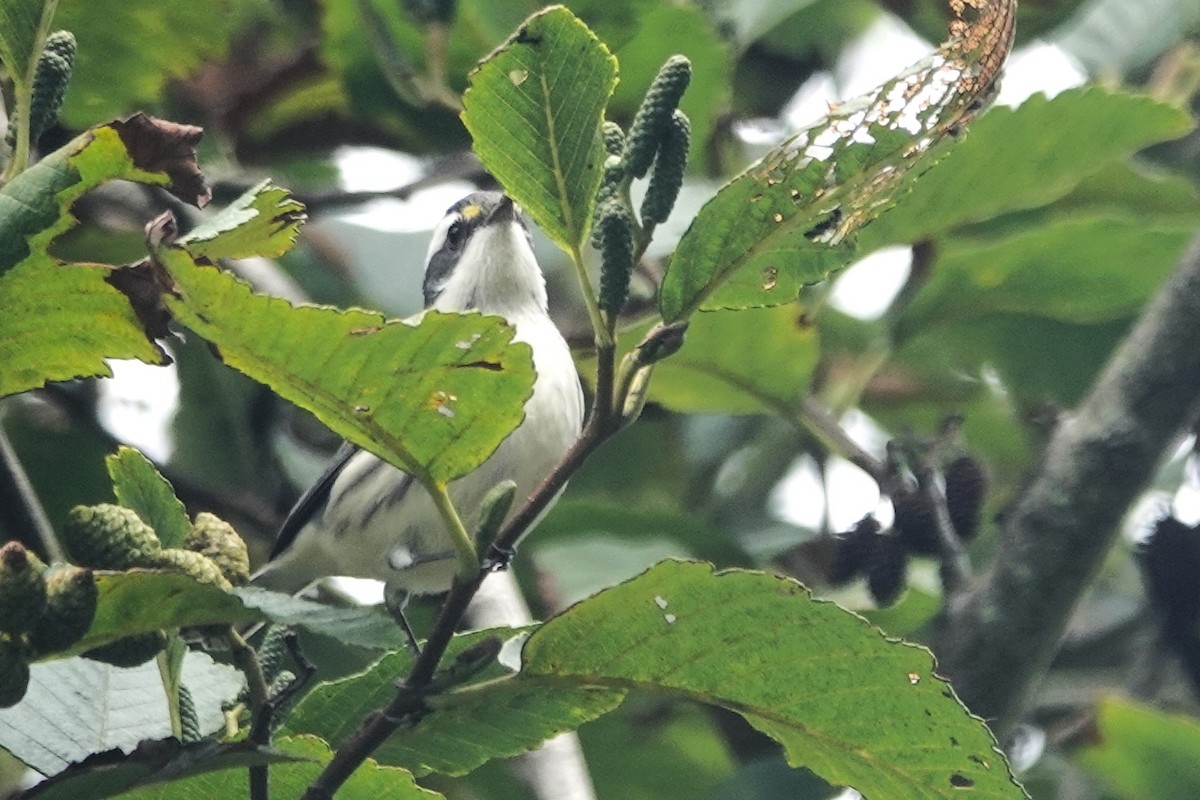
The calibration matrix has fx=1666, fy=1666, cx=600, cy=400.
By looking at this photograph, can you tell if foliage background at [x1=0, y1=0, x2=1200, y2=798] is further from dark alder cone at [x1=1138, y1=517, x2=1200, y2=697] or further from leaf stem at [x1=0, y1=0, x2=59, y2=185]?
leaf stem at [x1=0, y1=0, x2=59, y2=185]

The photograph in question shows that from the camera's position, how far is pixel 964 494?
305 centimetres

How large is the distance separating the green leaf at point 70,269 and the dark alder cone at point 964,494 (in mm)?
1886

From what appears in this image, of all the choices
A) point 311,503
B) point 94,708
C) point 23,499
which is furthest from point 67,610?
point 311,503

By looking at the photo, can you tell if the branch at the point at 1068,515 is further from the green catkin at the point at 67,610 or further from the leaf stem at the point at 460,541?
the green catkin at the point at 67,610

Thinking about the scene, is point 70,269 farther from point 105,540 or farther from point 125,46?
point 125,46

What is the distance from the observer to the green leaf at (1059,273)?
11.1 ft

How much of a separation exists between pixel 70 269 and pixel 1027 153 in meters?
2.24

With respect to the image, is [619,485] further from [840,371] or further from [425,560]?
[425,560]

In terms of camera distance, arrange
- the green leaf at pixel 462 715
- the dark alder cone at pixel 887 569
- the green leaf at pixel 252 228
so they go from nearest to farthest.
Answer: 1. the green leaf at pixel 252 228
2. the green leaf at pixel 462 715
3. the dark alder cone at pixel 887 569

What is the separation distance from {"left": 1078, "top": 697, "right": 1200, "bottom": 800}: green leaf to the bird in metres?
1.08

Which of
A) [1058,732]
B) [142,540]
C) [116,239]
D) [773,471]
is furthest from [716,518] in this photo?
[142,540]

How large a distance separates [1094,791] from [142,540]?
2570 millimetres

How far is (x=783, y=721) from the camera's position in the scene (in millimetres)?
1500

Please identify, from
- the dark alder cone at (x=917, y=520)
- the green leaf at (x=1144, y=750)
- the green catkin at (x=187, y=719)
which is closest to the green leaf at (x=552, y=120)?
the green catkin at (x=187, y=719)
